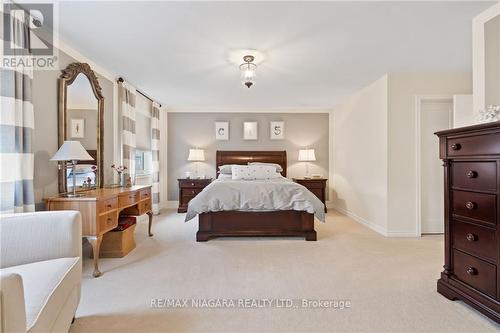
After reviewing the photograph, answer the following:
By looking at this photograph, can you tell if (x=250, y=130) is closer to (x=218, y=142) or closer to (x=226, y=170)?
(x=218, y=142)

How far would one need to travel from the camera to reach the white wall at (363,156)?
3.86 metres

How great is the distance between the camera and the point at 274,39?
260 centimetres

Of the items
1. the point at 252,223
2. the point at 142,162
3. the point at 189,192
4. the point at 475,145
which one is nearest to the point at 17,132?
the point at 252,223

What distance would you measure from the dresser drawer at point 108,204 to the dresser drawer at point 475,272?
3.09 metres

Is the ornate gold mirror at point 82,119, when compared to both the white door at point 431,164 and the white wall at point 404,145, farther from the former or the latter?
the white door at point 431,164

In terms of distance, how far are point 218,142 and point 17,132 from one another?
13.4 feet

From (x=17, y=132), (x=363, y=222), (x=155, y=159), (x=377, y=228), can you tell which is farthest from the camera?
(x=155, y=159)

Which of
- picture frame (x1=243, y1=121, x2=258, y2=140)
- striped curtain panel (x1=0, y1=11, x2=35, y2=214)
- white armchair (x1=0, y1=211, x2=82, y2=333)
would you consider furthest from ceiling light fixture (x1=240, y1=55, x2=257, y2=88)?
picture frame (x1=243, y1=121, x2=258, y2=140)

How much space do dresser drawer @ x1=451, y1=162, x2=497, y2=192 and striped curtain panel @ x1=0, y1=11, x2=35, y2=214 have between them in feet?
11.3

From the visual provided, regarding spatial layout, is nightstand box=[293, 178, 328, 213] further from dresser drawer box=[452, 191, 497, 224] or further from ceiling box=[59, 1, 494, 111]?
dresser drawer box=[452, 191, 497, 224]

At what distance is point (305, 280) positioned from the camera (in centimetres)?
234

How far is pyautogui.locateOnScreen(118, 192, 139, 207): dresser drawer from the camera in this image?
2.86 meters

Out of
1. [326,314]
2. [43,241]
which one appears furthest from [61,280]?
[326,314]

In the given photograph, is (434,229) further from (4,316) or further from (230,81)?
(4,316)
